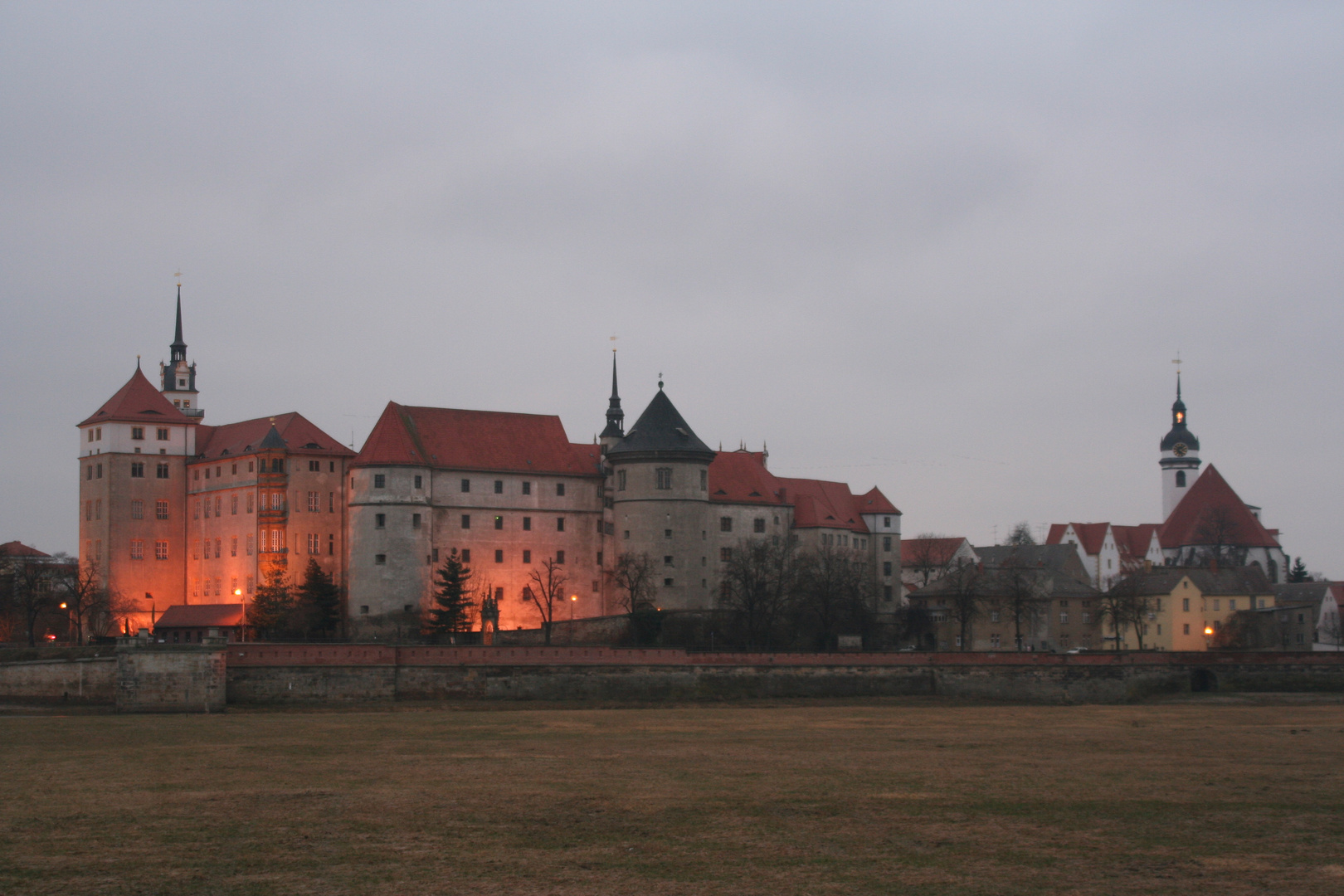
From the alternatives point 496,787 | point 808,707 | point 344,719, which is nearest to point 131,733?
point 344,719

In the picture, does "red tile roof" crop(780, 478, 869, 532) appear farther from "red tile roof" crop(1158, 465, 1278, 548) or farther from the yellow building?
"red tile roof" crop(1158, 465, 1278, 548)

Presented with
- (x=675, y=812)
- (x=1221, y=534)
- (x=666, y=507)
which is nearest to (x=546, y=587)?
(x=666, y=507)

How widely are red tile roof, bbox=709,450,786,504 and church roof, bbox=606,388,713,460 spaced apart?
4.91 metres

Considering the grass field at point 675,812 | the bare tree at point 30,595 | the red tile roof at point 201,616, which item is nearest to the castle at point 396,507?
the red tile roof at point 201,616

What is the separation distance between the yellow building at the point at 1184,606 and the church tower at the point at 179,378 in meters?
72.9

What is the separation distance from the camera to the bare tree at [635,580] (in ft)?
309

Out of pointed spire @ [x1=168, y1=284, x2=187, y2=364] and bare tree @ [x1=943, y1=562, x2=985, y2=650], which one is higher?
pointed spire @ [x1=168, y1=284, x2=187, y2=364]

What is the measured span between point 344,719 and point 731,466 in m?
58.6

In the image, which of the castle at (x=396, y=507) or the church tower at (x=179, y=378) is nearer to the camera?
the castle at (x=396, y=507)

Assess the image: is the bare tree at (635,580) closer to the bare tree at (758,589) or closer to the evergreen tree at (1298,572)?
the bare tree at (758,589)

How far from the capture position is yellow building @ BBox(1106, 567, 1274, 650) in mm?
102938

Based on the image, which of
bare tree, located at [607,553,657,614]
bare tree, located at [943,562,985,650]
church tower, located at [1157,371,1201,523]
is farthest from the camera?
church tower, located at [1157,371,1201,523]

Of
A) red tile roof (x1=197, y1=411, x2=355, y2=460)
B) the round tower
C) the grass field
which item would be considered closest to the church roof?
the round tower

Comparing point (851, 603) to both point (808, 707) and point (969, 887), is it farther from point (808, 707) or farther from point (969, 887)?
point (969, 887)
